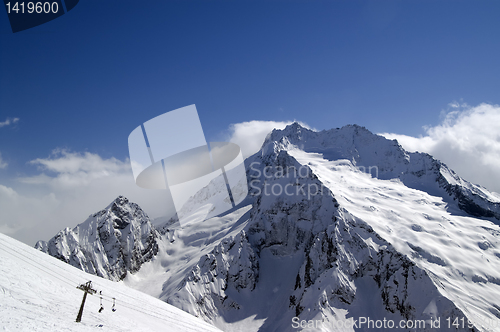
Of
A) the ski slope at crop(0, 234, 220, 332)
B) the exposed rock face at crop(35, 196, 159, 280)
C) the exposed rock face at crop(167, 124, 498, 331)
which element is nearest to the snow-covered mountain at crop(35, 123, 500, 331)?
the exposed rock face at crop(167, 124, 498, 331)

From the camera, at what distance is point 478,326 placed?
106938 mm

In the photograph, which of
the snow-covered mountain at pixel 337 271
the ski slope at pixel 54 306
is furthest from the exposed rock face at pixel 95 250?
the ski slope at pixel 54 306

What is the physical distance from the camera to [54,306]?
26969 mm

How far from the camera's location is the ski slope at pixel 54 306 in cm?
2255

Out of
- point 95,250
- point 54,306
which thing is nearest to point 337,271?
point 54,306

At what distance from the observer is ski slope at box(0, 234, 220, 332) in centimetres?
2255

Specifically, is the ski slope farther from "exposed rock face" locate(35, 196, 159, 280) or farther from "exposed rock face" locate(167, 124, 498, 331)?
"exposed rock face" locate(35, 196, 159, 280)

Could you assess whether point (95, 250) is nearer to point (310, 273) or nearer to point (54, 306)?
point (310, 273)

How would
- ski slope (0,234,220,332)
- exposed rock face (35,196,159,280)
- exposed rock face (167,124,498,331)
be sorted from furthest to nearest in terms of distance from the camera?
exposed rock face (35,196,159,280) < exposed rock face (167,124,498,331) < ski slope (0,234,220,332)

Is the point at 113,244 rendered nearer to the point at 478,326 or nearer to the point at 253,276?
the point at 253,276

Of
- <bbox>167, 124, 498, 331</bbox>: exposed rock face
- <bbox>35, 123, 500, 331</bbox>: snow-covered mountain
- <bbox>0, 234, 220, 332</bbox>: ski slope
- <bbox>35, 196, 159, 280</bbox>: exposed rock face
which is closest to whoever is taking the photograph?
<bbox>0, 234, 220, 332</bbox>: ski slope

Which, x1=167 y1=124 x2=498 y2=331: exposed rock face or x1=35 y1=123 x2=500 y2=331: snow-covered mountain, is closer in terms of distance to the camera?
x1=35 y1=123 x2=500 y2=331: snow-covered mountain

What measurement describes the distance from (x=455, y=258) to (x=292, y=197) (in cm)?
9943

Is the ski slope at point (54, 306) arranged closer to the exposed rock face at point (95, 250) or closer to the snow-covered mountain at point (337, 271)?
the snow-covered mountain at point (337, 271)
